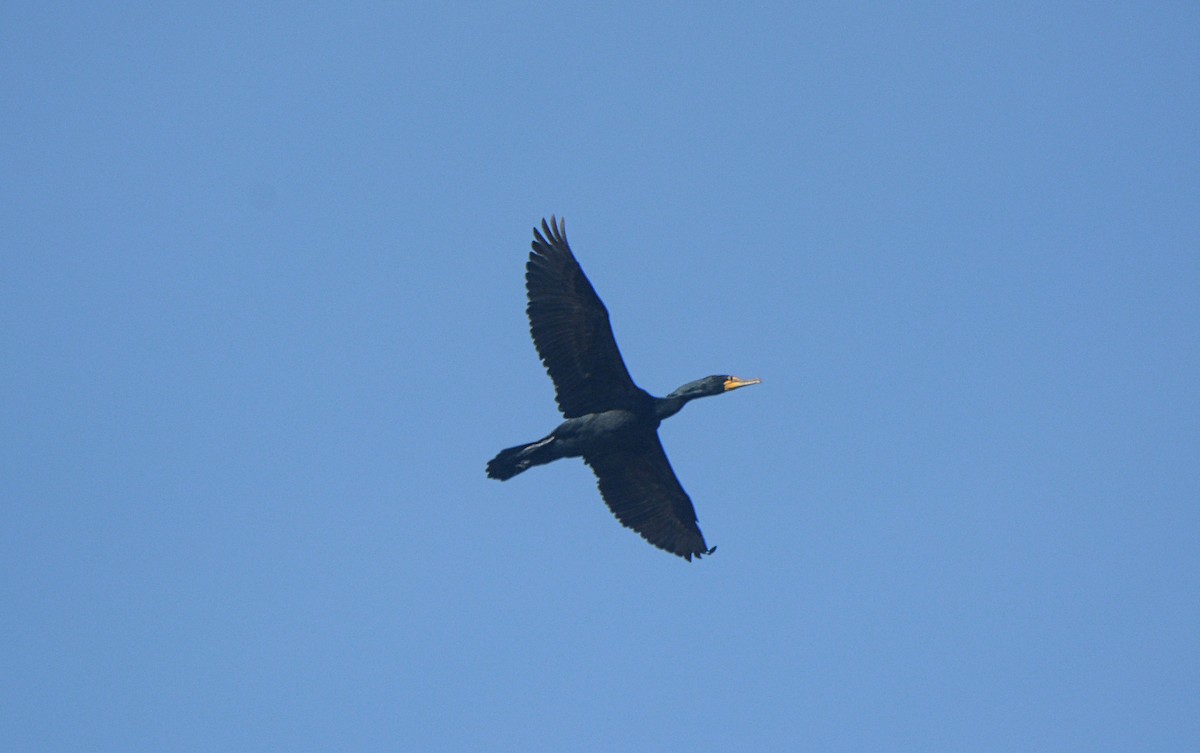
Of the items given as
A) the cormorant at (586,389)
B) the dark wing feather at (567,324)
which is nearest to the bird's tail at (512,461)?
the cormorant at (586,389)

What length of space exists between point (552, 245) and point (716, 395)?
3.48 meters

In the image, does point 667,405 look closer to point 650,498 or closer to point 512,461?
point 650,498

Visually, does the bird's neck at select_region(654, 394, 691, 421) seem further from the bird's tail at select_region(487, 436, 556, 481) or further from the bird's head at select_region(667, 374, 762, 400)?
the bird's tail at select_region(487, 436, 556, 481)

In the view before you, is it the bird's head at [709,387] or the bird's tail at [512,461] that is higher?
the bird's head at [709,387]

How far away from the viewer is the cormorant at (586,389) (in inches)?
866

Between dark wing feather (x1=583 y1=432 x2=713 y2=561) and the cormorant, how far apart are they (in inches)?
0.9

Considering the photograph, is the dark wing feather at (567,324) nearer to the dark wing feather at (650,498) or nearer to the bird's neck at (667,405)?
the bird's neck at (667,405)

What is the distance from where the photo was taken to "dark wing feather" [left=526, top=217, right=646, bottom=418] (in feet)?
72.1

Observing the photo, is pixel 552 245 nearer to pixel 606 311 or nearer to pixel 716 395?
pixel 606 311

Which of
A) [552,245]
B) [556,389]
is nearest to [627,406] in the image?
[556,389]

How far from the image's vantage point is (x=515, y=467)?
2202 centimetres

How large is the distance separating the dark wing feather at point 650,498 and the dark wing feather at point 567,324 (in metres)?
1.53

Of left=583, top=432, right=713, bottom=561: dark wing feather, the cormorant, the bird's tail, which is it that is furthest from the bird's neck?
the bird's tail

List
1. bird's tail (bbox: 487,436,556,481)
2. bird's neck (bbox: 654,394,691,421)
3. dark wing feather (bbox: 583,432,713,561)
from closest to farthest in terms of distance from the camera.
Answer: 1. bird's tail (bbox: 487,436,556,481)
2. bird's neck (bbox: 654,394,691,421)
3. dark wing feather (bbox: 583,432,713,561)
